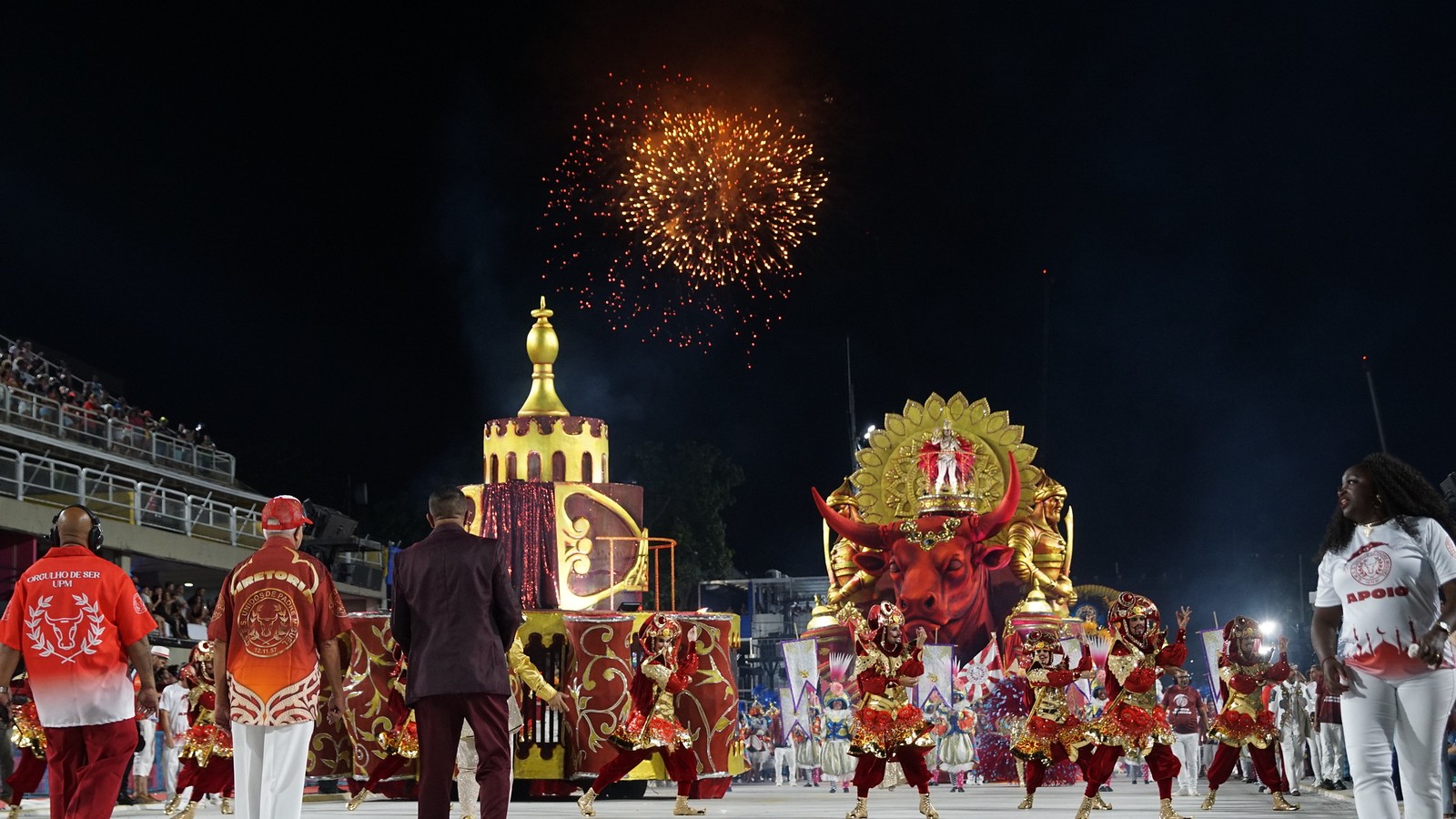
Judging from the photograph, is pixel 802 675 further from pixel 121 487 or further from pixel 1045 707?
pixel 121 487

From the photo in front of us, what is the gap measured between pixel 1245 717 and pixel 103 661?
10886 millimetres

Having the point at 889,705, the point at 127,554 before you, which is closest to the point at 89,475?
the point at 127,554

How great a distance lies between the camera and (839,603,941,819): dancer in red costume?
43.7 feet

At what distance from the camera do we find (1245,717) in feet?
49.4

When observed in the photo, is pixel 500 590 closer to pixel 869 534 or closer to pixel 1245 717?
pixel 1245 717

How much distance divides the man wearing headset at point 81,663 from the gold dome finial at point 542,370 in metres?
13.6

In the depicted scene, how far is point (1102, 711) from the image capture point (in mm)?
13234

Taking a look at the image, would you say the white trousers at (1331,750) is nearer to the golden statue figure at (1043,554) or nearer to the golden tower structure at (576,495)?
the golden statue figure at (1043,554)

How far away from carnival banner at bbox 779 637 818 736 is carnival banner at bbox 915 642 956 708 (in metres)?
1.89

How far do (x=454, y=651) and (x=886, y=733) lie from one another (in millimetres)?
6527

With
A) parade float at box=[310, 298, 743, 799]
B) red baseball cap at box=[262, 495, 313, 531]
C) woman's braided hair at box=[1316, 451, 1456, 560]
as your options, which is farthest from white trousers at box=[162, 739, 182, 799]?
woman's braided hair at box=[1316, 451, 1456, 560]

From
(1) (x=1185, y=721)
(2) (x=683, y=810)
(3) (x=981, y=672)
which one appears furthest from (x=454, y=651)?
(3) (x=981, y=672)

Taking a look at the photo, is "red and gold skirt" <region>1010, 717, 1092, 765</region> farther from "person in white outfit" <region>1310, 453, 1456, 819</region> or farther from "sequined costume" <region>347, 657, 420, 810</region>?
"person in white outfit" <region>1310, 453, 1456, 819</region>

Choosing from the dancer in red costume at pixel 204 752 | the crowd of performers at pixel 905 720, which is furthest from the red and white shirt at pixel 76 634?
the dancer in red costume at pixel 204 752
